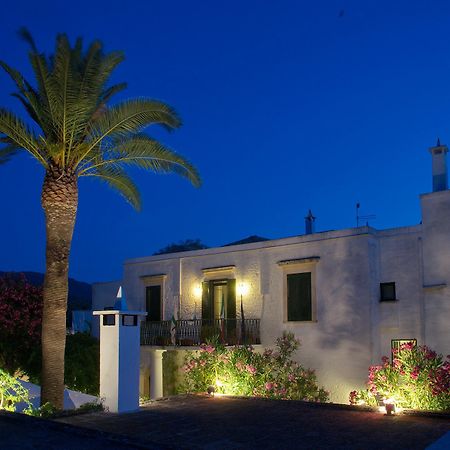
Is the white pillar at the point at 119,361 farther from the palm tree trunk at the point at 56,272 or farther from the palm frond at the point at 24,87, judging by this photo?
the palm frond at the point at 24,87

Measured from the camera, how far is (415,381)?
35.9ft

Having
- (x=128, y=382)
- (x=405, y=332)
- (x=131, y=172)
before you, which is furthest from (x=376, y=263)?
(x=128, y=382)

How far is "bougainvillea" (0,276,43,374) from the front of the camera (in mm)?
16375

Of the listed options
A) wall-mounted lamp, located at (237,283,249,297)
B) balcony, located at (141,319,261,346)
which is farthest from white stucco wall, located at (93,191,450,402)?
balcony, located at (141,319,261,346)

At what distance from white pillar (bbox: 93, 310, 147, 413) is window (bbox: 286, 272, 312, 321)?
27.1ft

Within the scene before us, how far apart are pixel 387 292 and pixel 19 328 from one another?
32.7 feet

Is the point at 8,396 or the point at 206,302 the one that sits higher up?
the point at 206,302

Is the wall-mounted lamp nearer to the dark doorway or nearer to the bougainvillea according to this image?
the dark doorway

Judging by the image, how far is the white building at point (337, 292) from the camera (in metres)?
15.9

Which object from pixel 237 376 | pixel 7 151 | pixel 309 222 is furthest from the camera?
pixel 309 222

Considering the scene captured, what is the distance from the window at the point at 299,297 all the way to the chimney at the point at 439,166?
439 cm

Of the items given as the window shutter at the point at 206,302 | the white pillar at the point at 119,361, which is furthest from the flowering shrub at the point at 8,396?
the window shutter at the point at 206,302

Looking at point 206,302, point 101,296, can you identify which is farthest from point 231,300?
point 101,296

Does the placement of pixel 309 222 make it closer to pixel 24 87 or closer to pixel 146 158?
pixel 146 158
